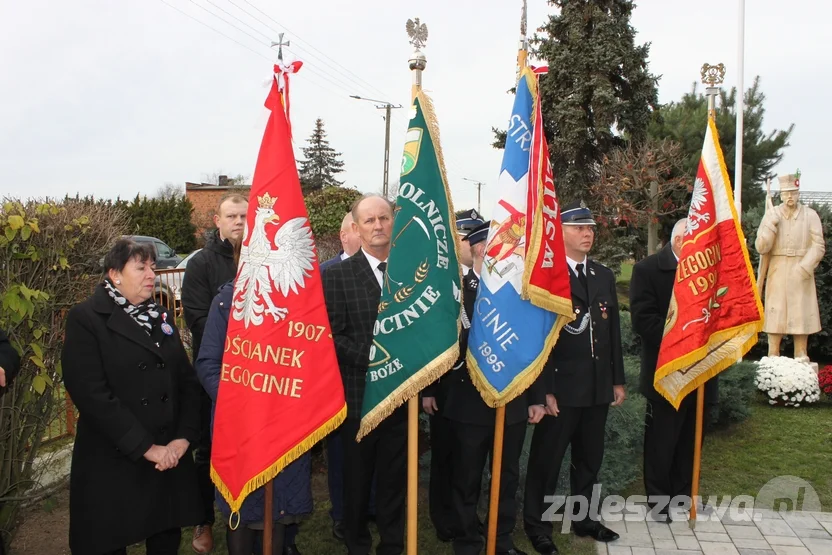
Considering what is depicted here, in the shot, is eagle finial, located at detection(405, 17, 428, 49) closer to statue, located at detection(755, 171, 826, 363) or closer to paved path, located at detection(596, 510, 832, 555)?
paved path, located at detection(596, 510, 832, 555)

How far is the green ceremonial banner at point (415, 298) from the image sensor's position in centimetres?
342

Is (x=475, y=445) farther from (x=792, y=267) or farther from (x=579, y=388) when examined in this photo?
(x=792, y=267)

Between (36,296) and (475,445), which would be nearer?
(36,296)

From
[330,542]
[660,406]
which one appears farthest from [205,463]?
[660,406]

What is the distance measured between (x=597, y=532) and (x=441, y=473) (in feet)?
3.71

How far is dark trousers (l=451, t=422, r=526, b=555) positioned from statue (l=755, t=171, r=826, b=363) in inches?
249

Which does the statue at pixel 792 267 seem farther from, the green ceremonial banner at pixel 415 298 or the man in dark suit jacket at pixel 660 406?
the green ceremonial banner at pixel 415 298

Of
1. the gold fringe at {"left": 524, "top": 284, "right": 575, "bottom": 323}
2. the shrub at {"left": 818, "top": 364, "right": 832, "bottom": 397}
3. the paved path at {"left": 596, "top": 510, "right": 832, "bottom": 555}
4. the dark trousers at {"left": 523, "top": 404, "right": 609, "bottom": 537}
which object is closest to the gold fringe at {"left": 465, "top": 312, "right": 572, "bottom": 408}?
the gold fringe at {"left": 524, "top": 284, "right": 575, "bottom": 323}

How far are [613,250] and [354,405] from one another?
17312 mm

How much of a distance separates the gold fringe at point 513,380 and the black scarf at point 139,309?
1.76m

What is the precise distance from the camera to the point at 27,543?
169 inches

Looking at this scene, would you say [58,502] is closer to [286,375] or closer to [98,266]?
[98,266]

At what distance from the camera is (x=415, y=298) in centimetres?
345

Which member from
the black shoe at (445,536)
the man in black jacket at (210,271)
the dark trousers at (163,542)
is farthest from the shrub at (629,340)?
the dark trousers at (163,542)
